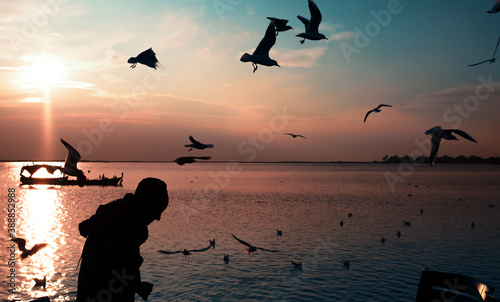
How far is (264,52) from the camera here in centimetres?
880

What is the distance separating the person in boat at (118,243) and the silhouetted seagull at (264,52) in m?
5.53

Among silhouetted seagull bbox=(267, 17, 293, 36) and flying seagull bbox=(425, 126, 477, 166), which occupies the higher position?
silhouetted seagull bbox=(267, 17, 293, 36)

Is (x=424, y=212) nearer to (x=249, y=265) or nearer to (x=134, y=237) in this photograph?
(x=249, y=265)

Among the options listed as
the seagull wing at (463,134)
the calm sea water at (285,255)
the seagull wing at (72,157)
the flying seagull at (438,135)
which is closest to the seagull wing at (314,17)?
the flying seagull at (438,135)

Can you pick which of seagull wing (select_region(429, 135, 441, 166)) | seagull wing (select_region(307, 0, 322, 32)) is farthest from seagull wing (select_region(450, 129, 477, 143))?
seagull wing (select_region(307, 0, 322, 32))

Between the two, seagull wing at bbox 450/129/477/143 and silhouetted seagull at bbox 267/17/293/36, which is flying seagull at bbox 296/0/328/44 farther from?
seagull wing at bbox 450/129/477/143

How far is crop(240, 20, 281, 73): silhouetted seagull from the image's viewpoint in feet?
27.6

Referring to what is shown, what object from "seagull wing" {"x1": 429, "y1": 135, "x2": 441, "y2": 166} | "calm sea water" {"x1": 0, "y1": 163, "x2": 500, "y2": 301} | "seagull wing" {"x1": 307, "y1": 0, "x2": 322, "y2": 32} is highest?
"seagull wing" {"x1": 307, "y1": 0, "x2": 322, "y2": 32}

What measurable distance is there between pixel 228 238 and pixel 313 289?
11.4m

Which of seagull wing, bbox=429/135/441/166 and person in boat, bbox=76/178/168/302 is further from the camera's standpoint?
seagull wing, bbox=429/135/441/166

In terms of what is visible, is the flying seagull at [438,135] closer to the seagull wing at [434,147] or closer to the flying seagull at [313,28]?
the seagull wing at [434,147]

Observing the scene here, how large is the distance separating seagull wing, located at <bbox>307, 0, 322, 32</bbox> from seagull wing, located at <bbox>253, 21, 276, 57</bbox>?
93 centimetres

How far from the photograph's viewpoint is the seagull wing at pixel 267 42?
877cm

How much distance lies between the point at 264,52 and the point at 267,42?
0.26 m
